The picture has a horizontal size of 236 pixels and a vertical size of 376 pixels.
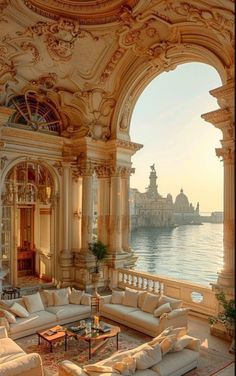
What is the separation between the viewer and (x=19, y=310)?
6.04 metres

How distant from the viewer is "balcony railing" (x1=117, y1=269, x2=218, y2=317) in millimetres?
7008

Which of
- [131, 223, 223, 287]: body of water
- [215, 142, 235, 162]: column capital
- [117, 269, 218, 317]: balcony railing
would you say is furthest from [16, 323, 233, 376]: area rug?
[131, 223, 223, 287]: body of water

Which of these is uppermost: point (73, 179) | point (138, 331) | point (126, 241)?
point (73, 179)

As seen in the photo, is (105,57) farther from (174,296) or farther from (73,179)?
(174,296)

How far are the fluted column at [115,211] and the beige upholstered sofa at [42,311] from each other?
2.82 meters

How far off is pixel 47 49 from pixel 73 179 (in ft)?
12.9

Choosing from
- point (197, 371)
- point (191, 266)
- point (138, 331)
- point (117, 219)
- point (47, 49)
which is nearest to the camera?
point (197, 371)

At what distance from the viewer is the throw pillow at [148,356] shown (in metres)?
3.85

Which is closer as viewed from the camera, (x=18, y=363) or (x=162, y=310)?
(x=18, y=363)

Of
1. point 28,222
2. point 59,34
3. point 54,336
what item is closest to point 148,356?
point 54,336

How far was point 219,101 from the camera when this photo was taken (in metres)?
6.32

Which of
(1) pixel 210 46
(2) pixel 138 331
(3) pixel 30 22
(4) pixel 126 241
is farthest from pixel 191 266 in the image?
(3) pixel 30 22

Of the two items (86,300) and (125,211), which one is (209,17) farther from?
(86,300)

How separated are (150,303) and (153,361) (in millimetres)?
2448
